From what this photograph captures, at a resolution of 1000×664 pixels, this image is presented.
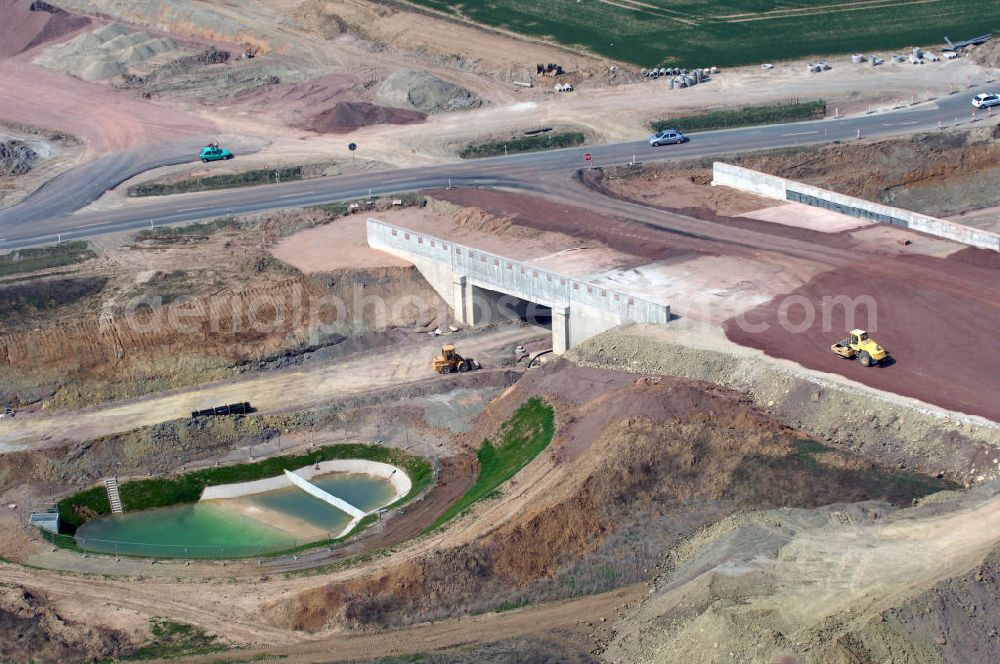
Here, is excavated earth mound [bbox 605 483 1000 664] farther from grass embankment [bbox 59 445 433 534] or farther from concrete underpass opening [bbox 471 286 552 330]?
concrete underpass opening [bbox 471 286 552 330]

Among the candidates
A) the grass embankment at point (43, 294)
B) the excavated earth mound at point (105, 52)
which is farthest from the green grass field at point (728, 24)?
the grass embankment at point (43, 294)

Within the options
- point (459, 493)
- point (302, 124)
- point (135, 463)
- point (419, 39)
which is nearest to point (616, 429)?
point (459, 493)

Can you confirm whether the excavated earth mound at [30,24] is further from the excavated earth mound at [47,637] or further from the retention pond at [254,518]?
the excavated earth mound at [47,637]

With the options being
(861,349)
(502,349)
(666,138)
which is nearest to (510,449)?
(502,349)

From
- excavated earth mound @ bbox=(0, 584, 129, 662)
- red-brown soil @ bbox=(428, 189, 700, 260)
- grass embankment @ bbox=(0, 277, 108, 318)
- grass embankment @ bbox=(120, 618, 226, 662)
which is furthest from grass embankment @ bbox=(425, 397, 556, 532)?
grass embankment @ bbox=(0, 277, 108, 318)

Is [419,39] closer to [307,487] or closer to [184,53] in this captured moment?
[184,53]
